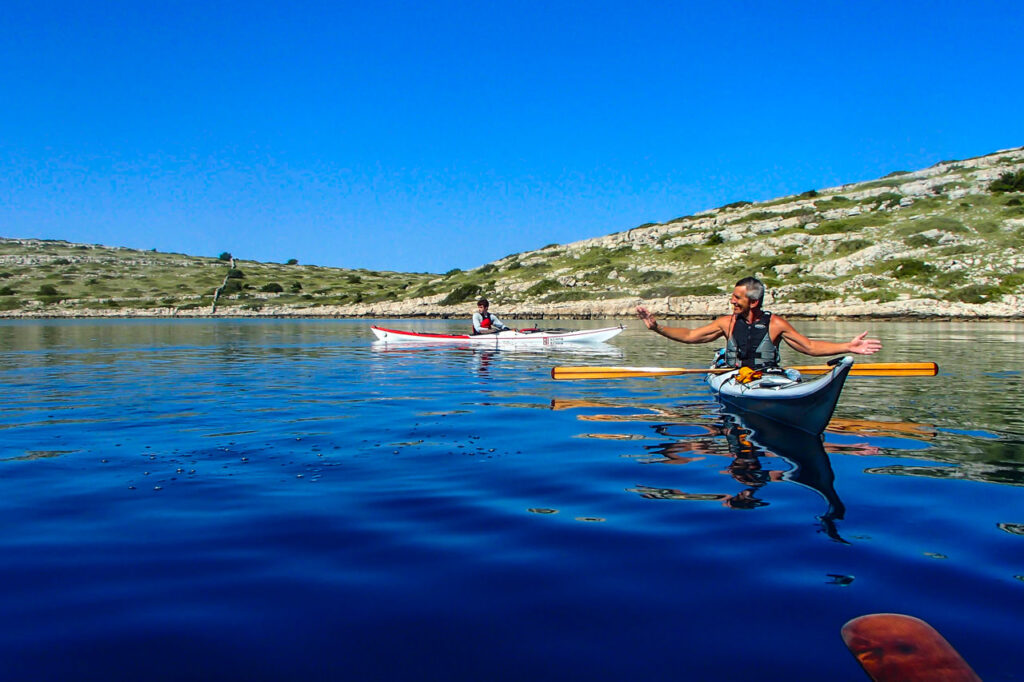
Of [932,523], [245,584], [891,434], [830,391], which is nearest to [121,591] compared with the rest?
[245,584]

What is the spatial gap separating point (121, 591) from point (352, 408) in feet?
29.0

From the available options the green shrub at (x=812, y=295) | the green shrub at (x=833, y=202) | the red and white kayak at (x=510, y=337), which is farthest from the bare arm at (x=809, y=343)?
the green shrub at (x=833, y=202)

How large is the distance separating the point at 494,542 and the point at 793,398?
6.08m

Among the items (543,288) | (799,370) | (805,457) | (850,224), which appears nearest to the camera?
(805,457)

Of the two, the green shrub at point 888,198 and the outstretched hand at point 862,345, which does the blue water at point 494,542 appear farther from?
the green shrub at point 888,198

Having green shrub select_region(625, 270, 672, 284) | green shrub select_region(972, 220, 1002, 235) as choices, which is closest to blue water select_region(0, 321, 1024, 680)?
green shrub select_region(625, 270, 672, 284)

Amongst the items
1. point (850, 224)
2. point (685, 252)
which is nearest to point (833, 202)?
point (850, 224)

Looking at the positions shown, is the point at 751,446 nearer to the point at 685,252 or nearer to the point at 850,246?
the point at 850,246

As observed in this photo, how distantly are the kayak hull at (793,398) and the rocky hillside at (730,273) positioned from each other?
46.1m

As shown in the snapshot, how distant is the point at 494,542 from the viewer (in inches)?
225

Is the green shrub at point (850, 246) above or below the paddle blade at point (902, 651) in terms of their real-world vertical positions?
above

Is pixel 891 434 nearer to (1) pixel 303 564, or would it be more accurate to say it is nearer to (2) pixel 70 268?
(1) pixel 303 564

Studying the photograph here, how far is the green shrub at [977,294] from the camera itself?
51.5 metres

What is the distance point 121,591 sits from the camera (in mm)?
4719
